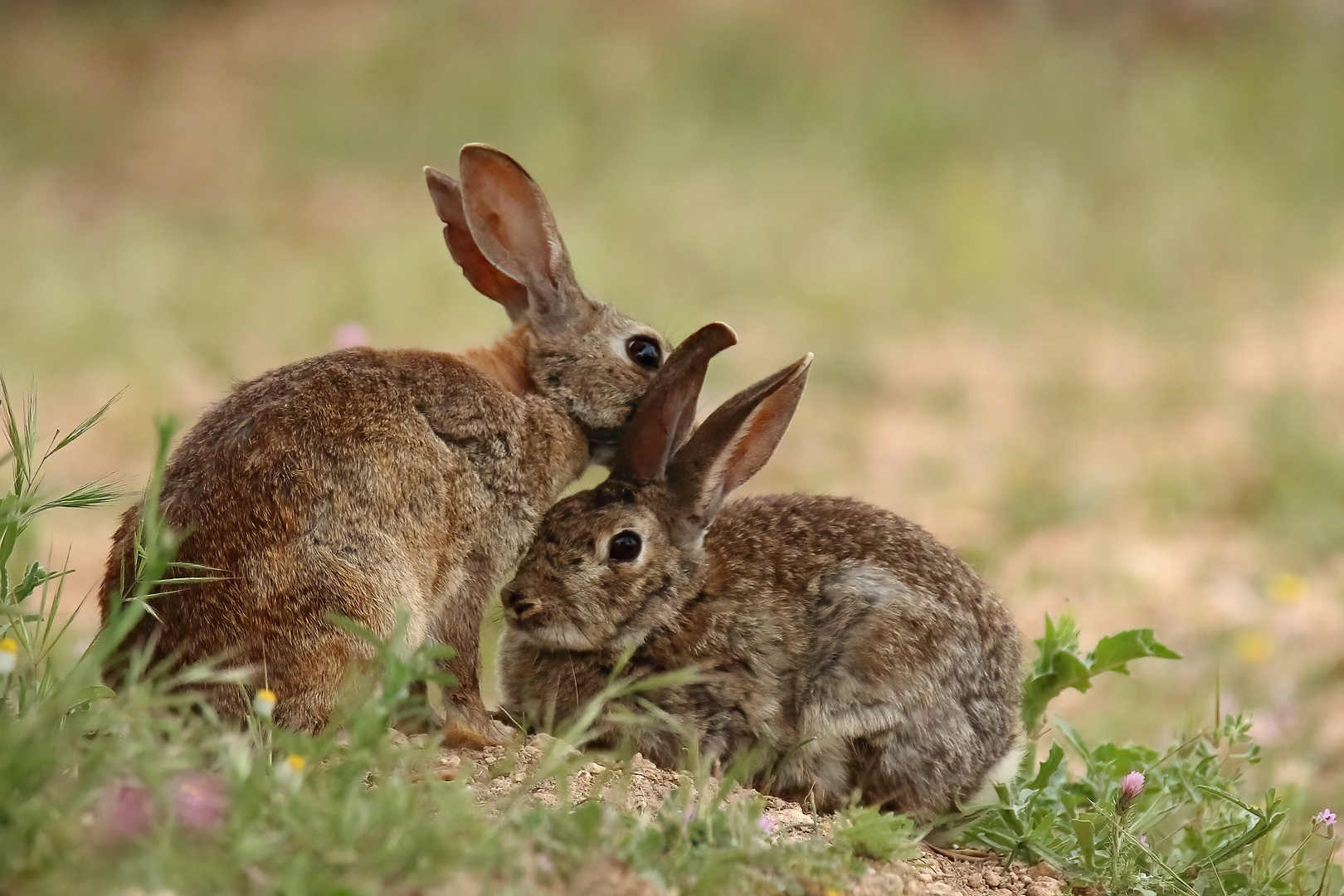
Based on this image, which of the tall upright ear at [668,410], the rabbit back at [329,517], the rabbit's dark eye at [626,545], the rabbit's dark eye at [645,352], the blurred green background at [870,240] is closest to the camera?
the rabbit back at [329,517]

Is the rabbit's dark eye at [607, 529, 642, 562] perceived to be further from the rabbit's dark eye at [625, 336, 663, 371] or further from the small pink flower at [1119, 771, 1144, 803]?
the small pink flower at [1119, 771, 1144, 803]

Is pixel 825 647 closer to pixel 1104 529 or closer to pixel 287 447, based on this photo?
pixel 287 447

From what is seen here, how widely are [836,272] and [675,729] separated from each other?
7.96 metres

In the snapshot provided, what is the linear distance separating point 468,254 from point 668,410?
0.99 m

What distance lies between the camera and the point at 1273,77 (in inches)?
571

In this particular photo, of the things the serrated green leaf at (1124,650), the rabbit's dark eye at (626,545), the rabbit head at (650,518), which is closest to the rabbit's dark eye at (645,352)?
the rabbit head at (650,518)

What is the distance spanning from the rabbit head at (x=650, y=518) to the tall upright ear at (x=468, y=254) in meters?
0.67

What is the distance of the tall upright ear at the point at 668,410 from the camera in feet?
13.2

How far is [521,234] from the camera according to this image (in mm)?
4559

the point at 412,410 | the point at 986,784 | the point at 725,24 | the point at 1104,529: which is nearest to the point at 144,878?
the point at 412,410

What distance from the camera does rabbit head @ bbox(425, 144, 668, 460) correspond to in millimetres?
4398

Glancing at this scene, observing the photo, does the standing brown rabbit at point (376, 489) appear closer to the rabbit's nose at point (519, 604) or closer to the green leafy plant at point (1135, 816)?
the rabbit's nose at point (519, 604)

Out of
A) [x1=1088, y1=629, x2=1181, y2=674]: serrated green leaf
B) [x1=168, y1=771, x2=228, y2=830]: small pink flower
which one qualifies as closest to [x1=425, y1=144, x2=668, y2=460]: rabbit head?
[x1=1088, y1=629, x2=1181, y2=674]: serrated green leaf

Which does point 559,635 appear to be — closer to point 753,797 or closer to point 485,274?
point 753,797
